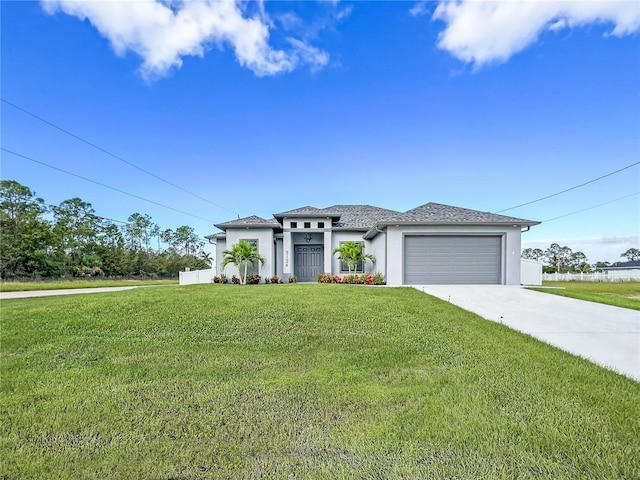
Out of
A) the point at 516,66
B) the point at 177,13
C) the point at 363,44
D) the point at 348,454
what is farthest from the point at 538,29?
the point at 348,454

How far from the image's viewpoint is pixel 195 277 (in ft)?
64.4

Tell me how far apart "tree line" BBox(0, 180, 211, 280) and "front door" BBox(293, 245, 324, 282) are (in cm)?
2522

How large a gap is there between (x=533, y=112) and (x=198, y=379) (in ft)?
53.9

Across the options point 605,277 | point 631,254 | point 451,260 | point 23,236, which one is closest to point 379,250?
point 451,260

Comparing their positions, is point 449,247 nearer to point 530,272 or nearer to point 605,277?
point 530,272

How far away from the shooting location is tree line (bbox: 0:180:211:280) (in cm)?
2680

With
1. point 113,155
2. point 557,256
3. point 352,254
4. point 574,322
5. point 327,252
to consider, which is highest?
point 113,155

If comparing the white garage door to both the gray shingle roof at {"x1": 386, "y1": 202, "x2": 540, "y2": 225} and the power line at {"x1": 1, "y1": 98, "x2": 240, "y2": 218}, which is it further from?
the power line at {"x1": 1, "y1": 98, "x2": 240, "y2": 218}

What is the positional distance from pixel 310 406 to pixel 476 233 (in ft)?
43.0

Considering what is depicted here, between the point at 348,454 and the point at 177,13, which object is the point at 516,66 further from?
the point at 348,454

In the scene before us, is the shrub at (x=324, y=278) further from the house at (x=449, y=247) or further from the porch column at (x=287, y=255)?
the house at (x=449, y=247)

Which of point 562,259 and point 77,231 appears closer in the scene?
point 77,231

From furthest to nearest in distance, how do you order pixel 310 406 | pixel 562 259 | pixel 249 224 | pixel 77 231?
pixel 562 259
pixel 77 231
pixel 249 224
pixel 310 406

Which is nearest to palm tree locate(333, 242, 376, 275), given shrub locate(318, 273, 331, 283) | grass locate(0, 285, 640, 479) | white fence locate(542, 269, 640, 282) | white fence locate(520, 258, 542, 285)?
shrub locate(318, 273, 331, 283)
